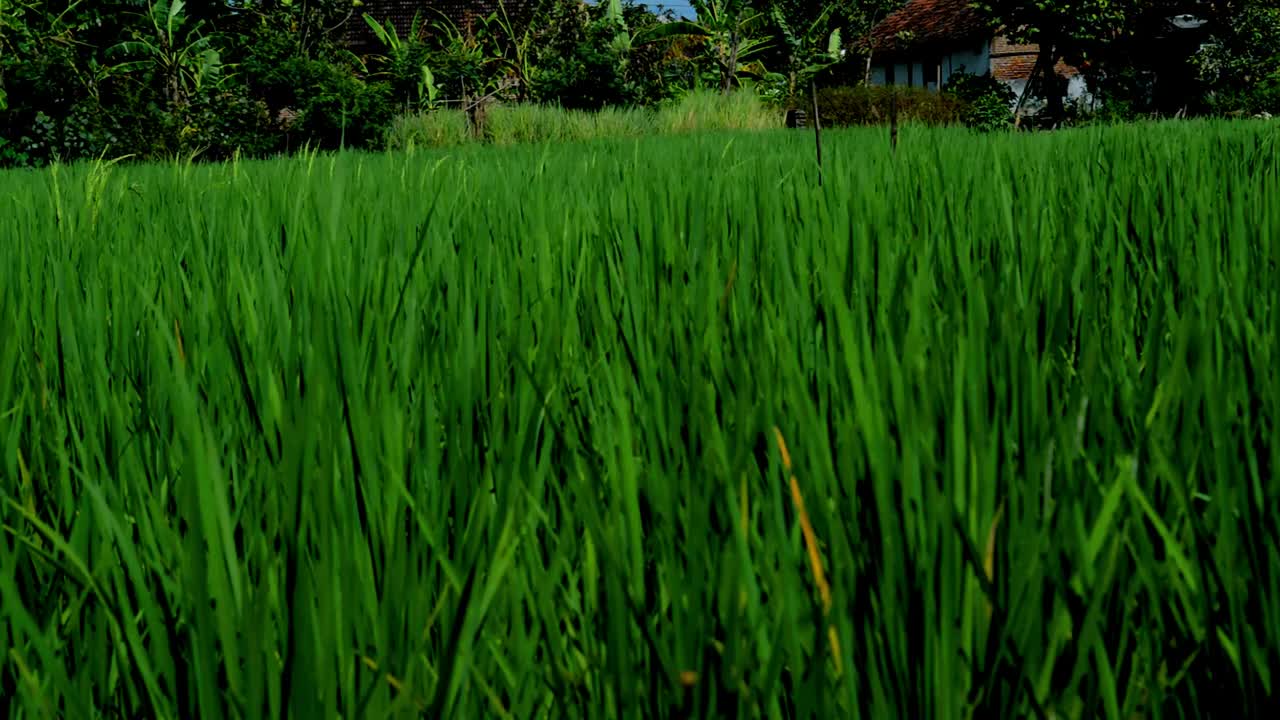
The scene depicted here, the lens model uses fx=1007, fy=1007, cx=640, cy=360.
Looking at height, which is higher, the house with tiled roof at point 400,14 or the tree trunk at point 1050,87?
the house with tiled roof at point 400,14

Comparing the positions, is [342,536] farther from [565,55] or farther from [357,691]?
[565,55]

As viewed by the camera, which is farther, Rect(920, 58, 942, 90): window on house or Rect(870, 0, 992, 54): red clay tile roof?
Rect(920, 58, 942, 90): window on house

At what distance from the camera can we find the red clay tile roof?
901 inches

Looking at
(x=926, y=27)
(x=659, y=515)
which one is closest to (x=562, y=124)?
(x=659, y=515)

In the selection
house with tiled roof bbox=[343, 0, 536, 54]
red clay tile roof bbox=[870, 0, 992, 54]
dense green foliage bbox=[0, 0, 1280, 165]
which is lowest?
dense green foliage bbox=[0, 0, 1280, 165]

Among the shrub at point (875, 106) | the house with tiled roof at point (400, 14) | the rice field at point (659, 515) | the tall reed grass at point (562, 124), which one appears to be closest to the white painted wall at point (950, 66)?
the house with tiled roof at point (400, 14)

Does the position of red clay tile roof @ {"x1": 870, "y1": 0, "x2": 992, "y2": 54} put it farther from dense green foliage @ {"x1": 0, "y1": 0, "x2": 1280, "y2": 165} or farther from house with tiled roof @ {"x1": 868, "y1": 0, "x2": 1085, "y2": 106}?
dense green foliage @ {"x1": 0, "y1": 0, "x2": 1280, "y2": 165}

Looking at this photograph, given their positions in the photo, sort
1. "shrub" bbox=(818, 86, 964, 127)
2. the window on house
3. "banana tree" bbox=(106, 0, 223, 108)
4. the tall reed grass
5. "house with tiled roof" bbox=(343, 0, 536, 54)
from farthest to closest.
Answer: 1. the window on house
2. "house with tiled roof" bbox=(343, 0, 536, 54)
3. "shrub" bbox=(818, 86, 964, 127)
4. "banana tree" bbox=(106, 0, 223, 108)
5. the tall reed grass

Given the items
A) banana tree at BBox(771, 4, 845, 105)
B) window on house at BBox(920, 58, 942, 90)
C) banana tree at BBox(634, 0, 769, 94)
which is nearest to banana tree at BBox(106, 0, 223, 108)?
banana tree at BBox(634, 0, 769, 94)

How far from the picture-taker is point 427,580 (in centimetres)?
45

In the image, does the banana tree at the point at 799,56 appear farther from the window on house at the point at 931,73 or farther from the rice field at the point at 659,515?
the rice field at the point at 659,515

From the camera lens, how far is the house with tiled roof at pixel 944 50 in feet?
73.3

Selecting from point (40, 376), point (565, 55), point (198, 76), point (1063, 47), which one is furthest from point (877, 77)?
point (40, 376)

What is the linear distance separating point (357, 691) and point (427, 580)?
0.05 m
